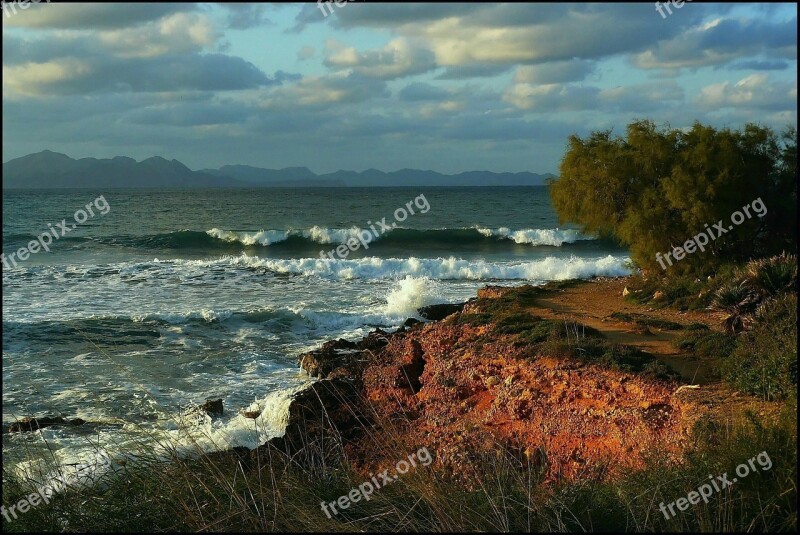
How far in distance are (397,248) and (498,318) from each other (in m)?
29.0

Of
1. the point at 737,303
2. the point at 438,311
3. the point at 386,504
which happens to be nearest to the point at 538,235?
the point at 438,311

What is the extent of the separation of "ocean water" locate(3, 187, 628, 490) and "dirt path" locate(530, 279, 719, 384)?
187 inches

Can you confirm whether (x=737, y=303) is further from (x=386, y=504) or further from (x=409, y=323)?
(x=386, y=504)

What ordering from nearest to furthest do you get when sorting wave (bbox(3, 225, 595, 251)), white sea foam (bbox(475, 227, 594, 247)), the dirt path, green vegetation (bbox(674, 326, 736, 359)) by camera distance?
the dirt path < green vegetation (bbox(674, 326, 736, 359)) < wave (bbox(3, 225, 595, 251)) < white sea foam (bbox(475, 227, 594, 247))

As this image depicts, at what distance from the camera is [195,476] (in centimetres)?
380

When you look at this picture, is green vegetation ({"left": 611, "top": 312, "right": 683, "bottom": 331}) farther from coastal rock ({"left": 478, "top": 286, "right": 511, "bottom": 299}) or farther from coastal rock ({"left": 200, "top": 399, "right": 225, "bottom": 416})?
coastal rock ({"left": 200, "top": 399, "right": 225, "bottom": 416})

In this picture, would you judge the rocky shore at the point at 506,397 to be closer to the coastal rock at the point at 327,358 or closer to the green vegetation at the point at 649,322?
the coastal rock at the point at 327,358

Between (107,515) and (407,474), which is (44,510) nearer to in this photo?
(107,515)

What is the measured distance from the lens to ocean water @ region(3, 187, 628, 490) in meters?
10.9

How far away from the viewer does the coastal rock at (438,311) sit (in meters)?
20.3

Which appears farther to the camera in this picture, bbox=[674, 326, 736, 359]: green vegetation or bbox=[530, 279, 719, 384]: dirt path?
bbox=[674, 326, 736, 359]: green vegetation

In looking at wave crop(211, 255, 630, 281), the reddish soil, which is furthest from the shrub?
wave crop(211, 255, 630, 281)

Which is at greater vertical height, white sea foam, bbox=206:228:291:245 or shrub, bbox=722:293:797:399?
white sea foam, bbox=206:228:291:245

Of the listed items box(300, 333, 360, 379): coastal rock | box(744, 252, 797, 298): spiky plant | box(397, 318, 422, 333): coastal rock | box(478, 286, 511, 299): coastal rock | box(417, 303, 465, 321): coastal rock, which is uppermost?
box(744, 252, 797, 298): spiky plant
